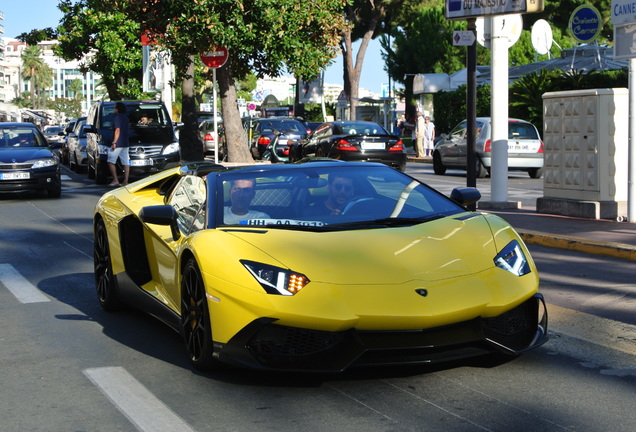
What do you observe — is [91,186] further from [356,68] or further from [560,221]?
[356,68]

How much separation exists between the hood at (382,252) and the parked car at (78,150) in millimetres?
23472

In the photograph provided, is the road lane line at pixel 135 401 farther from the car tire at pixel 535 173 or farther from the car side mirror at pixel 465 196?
the car tire at pixel 535 173

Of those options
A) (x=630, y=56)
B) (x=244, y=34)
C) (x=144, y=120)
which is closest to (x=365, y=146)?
(x=244, y=34)

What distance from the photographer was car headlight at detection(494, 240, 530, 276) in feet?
18.0

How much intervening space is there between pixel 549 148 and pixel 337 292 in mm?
9654

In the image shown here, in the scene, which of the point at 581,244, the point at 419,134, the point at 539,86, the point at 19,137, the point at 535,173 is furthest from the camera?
the point at 419,134

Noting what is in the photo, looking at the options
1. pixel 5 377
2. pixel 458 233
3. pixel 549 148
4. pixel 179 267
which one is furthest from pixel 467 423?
pixel 549 148

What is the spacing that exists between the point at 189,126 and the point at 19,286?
26.6 metres

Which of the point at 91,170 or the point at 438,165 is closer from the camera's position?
the point at 91,170

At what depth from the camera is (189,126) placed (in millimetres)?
35375

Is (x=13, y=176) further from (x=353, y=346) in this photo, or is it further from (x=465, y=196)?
(x=353, y=346)

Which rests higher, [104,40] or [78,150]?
[104,40]

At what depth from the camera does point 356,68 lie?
2073 inches

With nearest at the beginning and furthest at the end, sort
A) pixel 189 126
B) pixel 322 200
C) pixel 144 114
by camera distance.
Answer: pixel 322 200 < pixel 144 114 < pixel 189 126
